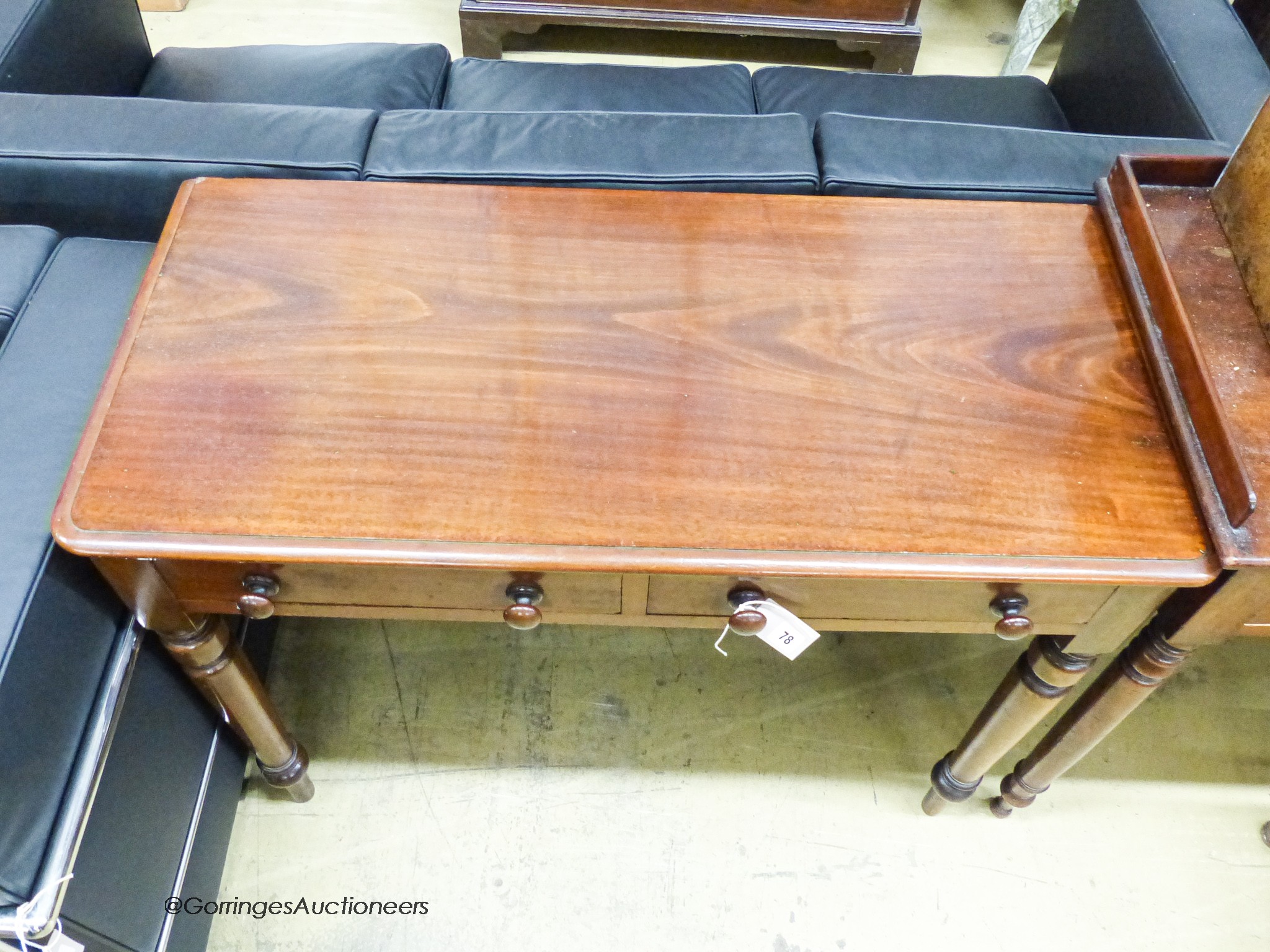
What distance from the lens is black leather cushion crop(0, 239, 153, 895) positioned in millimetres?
821

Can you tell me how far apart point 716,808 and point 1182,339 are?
0.88 metres

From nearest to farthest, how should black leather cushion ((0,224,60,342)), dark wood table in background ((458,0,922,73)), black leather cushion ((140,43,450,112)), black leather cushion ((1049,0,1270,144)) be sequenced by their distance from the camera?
black leather cushion ((0,224,60,342)) → black leather cushion ((1049,0,1270,144)) → black leather cushion ((140,43,450,112)) → dark wood table in background ((458,0,922,73))

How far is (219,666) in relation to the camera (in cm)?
99

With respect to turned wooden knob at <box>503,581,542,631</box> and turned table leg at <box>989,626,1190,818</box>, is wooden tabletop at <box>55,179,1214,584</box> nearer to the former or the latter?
turned wooden knob at <box>503,581,542,631</box>

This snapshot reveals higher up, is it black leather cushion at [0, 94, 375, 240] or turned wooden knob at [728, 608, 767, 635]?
black leather cushion at [0, 94, 375, 240]

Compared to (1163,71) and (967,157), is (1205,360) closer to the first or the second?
(967,157)

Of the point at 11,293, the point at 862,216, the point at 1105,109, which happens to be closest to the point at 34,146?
the point at 11,293

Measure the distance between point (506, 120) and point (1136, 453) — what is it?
892 mm

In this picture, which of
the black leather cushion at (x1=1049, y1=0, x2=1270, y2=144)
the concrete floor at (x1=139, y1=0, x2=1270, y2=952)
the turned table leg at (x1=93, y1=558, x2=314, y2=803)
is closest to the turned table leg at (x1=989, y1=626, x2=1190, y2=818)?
the concrete floor at (x1=139, y1=0, x2=1270, y2=952)

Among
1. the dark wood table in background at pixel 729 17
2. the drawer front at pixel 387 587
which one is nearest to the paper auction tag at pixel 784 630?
the drawer front at pixel 387 587

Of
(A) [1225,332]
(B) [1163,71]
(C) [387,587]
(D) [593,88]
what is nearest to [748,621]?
(C) [387,587]

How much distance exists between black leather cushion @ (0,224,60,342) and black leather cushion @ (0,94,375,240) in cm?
5

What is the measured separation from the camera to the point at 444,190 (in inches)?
42.0

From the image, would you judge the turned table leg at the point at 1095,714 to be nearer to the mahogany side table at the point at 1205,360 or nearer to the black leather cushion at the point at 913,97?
the mahogany side table at the point at 1205,360
